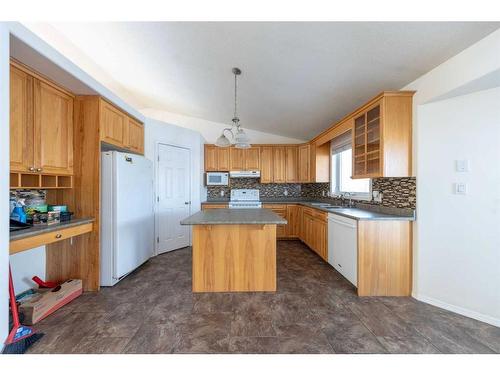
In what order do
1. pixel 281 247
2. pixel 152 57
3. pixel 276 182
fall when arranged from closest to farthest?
pixel 152 57
pixel 281 247
pixel 276 182

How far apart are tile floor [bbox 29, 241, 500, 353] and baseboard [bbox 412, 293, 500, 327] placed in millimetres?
63

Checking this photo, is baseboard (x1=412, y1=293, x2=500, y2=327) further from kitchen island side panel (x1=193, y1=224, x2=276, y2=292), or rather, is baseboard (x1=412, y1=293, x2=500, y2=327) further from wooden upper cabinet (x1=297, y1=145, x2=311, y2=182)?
wooden upper cabinet (x1=297, y1=145, x2=311, y2=182)

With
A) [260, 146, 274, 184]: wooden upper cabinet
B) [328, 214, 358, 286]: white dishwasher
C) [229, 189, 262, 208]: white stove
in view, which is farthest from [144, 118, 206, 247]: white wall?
[328, 214, 358, 286]: white dishwasher

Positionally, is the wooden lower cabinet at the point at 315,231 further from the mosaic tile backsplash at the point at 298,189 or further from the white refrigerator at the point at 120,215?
the white refrigerator at the point at 120,215

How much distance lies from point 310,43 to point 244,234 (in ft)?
6.65

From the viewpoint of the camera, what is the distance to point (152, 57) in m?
2.54

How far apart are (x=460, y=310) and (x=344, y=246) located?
1.12m

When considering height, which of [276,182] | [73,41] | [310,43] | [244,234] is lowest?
[244,234]

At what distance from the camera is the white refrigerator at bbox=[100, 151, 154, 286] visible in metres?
2.44

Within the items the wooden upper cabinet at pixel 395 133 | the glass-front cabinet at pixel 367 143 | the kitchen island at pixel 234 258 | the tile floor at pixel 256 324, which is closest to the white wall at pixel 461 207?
the wooden upper cabinet at pixel 395 133

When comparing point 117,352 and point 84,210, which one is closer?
point 117,352

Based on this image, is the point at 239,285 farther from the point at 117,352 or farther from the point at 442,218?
the point at 442,218

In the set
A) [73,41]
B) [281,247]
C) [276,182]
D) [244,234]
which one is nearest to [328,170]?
[276,182]

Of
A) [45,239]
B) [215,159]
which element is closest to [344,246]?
[45,239]
